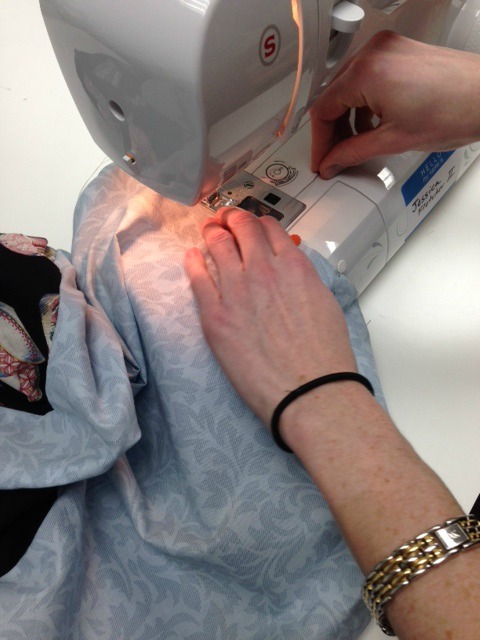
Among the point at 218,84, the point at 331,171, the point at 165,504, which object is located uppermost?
the point at 218,84

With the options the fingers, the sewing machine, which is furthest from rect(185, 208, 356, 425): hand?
the sewing machine

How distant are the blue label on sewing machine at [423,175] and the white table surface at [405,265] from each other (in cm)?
11

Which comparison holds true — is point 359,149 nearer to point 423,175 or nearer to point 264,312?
point 423,175

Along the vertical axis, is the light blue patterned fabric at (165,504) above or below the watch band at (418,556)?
below

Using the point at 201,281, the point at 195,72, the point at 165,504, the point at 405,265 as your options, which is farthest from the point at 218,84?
the point at 405,265

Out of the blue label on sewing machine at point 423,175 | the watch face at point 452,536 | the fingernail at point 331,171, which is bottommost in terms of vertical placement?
the watch face at point 452,536

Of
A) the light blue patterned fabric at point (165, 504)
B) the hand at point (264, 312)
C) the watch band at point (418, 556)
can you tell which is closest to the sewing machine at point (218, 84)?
the hand at point (264, 312)

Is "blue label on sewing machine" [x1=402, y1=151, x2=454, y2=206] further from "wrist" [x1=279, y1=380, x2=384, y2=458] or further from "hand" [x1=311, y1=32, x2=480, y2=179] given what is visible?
"wrist" [x1=279, y1=380, x2=384, y2=458]

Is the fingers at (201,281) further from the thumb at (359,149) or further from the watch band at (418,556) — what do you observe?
the watch band at (418,556)

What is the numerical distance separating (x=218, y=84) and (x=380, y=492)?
431 mm

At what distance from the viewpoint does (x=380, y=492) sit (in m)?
0.64

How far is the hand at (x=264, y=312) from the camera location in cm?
75

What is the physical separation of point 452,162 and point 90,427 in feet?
2.56

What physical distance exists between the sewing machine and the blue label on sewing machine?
9 cm
